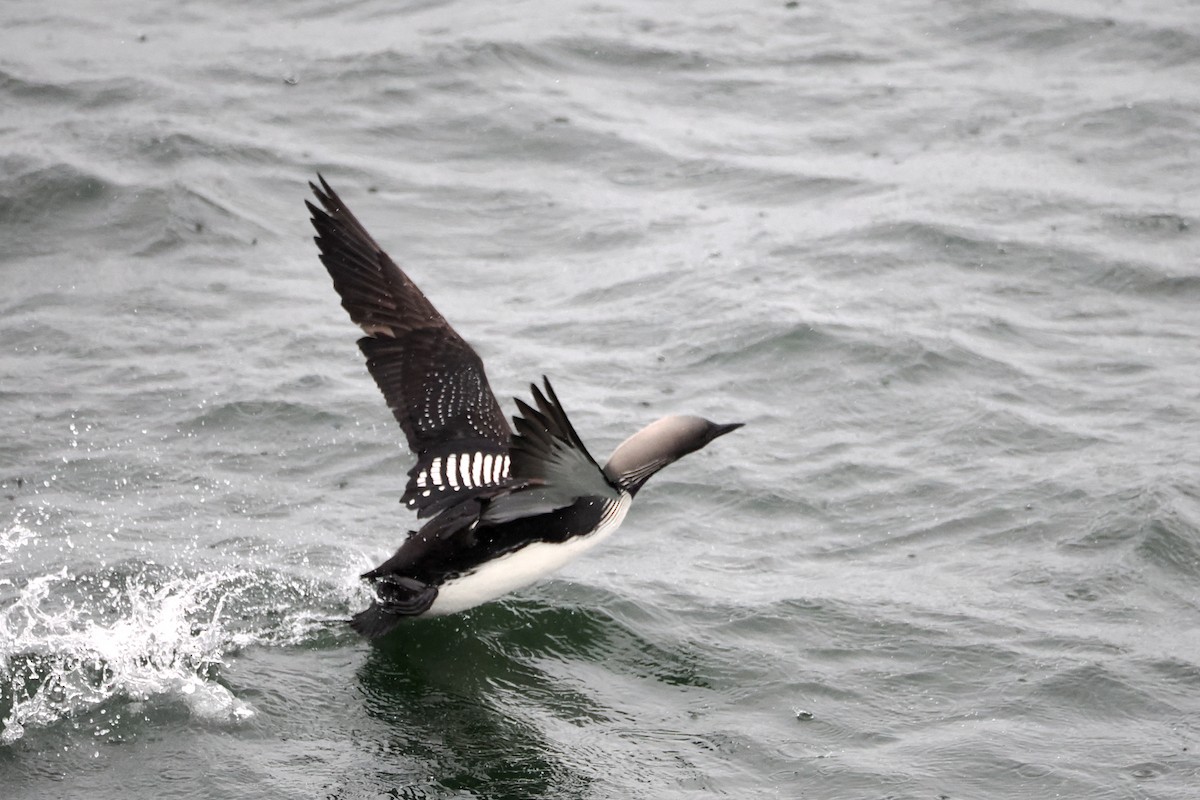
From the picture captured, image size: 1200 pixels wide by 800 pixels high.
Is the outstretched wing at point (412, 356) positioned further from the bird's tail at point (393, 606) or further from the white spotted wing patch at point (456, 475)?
the bird's tail at point (393, 606)

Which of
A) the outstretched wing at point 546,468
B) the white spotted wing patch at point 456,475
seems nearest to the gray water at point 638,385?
the white spotted wing patch at point 456,475

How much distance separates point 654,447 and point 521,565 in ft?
2.03

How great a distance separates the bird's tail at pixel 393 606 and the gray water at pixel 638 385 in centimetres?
15

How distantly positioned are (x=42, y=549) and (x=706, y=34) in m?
6.88

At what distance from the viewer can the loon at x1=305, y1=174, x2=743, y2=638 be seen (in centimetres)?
549

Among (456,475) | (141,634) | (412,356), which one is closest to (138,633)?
(141,634)

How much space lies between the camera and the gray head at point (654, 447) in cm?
574

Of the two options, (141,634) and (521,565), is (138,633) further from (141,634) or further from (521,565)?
(521,565)

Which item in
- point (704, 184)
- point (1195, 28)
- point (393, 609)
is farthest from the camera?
point (1195, 28)

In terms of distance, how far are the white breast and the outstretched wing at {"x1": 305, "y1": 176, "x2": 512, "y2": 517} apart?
1.36 ft

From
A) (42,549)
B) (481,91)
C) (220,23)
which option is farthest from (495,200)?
(42,549)

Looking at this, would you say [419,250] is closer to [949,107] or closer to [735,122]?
[735,122]

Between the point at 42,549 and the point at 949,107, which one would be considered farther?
the point at 949,107

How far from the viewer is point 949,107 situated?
10461mm
